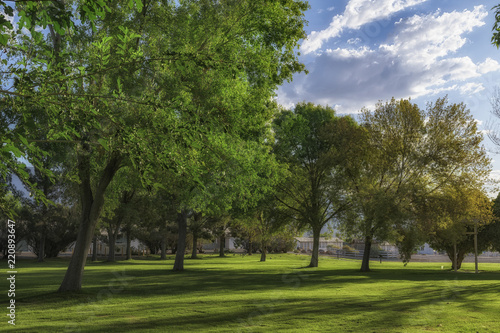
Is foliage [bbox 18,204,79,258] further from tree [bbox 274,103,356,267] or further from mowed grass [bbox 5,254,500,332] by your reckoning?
mowed grass [bbox 5,254,500,332]

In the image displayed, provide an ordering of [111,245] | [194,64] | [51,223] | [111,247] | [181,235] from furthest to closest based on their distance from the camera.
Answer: [111,245] → [111,247] → [51,223] → [181,235] → [194,64]

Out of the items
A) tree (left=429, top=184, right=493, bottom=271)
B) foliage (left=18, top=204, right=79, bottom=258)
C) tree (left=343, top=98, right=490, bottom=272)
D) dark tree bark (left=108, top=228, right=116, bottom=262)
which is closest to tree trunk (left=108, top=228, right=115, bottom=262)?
dark tree bark (left=108, top=228, right=116, bottom=262)

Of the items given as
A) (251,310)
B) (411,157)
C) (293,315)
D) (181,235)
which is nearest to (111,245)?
(181,235)

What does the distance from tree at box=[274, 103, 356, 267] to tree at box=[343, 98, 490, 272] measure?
2885mm

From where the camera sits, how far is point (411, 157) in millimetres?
38500

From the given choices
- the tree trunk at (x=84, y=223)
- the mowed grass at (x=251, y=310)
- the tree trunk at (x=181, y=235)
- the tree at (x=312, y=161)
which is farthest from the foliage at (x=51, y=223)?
the tree trunk at (x=84, y=223)

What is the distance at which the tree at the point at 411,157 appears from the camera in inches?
1471

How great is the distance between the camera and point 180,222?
38.4 m

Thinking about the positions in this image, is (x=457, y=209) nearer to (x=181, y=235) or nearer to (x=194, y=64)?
(x=181, y=235)

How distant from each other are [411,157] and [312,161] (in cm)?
1041

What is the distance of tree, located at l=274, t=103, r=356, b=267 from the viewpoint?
42312mm

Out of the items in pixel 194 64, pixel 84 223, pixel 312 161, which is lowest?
pixel 84 223

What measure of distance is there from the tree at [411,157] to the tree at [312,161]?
2.88m

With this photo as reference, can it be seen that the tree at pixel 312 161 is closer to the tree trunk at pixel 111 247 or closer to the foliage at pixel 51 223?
the tree trunk at pixel 111 247
